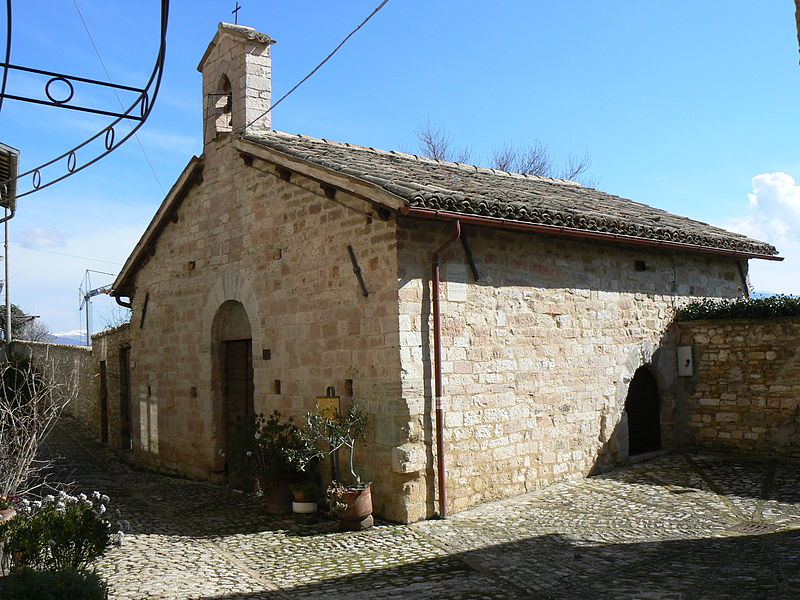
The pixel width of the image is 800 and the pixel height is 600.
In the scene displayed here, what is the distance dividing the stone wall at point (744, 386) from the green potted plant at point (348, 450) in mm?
5816

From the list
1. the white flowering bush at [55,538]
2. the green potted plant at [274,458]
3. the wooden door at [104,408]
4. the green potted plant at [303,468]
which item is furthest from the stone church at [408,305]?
the wooden door at [104,408]

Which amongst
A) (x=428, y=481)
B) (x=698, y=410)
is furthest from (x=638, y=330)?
(x=428, y=481)

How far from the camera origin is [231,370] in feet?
35.9

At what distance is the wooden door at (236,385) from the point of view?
10820mm

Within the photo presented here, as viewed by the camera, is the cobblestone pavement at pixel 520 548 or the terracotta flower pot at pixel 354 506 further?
the terracotta flower pot at pixel 354 506

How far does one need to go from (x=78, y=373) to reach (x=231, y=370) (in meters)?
10.3

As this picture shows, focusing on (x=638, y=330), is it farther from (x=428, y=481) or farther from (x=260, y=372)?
(x=260, y=372)

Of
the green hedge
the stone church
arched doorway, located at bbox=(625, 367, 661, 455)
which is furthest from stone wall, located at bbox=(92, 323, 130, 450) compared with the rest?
the green hedge

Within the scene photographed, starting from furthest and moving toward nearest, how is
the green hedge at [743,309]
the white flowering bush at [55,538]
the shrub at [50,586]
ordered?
1. the green hedge at [743,309]
2. the white flowering bush at [55,538]
3. the shrub at [50,586]

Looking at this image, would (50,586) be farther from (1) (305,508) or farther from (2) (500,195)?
(2) (500,195)

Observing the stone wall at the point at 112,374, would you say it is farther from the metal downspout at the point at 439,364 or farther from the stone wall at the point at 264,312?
the metal downspout at the point at 439,364

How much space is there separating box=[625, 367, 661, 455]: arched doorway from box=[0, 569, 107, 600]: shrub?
8.12m

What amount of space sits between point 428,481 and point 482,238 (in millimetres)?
2868

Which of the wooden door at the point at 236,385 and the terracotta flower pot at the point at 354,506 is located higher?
the wooden door at the point at 236,385
